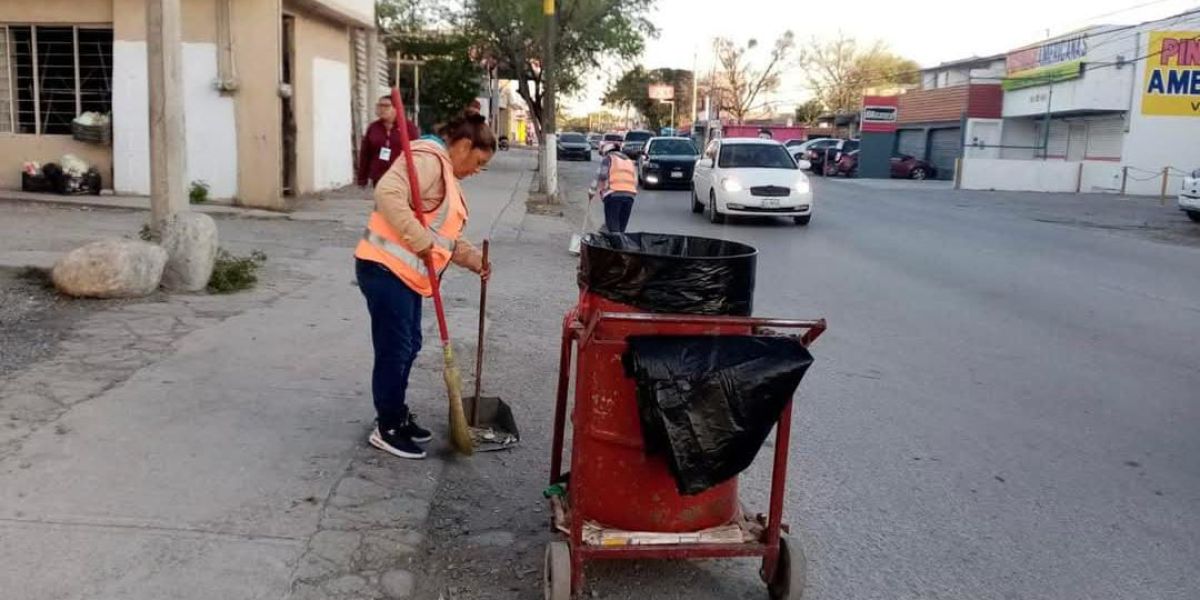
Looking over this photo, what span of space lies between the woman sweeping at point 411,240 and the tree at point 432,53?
30.7 metres

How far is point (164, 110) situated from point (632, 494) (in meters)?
6.89

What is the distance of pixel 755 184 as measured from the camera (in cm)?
1764

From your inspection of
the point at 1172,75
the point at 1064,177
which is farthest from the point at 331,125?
the point at 1172,75

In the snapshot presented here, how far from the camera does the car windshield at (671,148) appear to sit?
1077 inches

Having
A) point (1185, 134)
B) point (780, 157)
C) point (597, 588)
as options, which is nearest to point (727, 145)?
point (780, 157)

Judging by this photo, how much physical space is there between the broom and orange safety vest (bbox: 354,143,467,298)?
2.0 inches

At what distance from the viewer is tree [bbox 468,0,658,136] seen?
100 feet

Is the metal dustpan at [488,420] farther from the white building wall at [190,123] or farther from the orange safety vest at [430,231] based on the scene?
the white building wall at [190,123]

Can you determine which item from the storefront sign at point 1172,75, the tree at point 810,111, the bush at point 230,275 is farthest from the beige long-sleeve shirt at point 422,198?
the tree at point 810,111

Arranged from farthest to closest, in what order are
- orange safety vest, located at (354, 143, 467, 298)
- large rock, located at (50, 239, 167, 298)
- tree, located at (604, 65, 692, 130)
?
tree, located at (604, 65, 692, 130) → large rock, located at (50, 239, 167, 298) → orange safety vest, located at (354, 143, 467, 298)

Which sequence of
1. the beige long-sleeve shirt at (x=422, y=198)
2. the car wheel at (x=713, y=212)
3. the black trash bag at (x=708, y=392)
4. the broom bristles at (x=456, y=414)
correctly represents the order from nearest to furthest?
the black trash bag at (x=708, y=392) → the beige long-sleeve shirt at (x=422, y=198) → the broom bristles at (x=456, y=414) → the car wheel at (x=713, y=212)

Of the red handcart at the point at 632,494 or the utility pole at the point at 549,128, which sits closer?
the red handcart at the point at 632,494

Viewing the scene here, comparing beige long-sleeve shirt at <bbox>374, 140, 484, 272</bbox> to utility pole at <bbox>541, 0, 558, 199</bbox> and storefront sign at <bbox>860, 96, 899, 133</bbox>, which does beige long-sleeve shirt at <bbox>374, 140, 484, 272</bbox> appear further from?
storefront sign at <bbox>860, 96, 899, 133</bbox>

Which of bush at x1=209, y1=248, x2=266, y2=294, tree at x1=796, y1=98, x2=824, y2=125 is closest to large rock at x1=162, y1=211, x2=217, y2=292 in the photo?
bush at x1=209, y1=248, x2=266, y2=294
